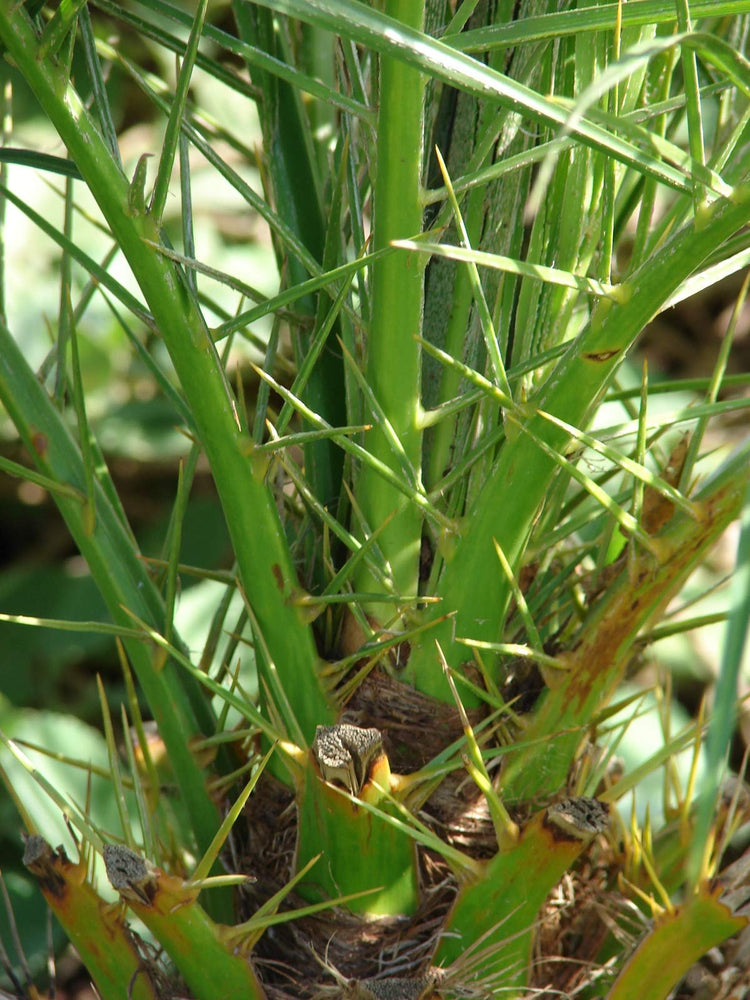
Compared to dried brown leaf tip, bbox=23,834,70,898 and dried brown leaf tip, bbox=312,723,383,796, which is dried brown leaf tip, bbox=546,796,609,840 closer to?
dried brown leaf tip, bbox=312,723,383,796

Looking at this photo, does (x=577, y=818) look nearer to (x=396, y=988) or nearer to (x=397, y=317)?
(x=396, y=988)

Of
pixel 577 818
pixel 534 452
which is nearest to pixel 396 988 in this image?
pixel 577 818

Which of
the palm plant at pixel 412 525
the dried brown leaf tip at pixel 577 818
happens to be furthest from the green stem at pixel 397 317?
the dried brown leaf tip at pixel 577 818

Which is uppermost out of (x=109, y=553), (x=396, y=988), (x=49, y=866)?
(x=109, y=553)

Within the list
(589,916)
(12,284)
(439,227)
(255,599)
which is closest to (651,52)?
(439,227)

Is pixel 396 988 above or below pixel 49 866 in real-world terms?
below

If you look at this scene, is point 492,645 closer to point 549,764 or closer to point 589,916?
point 549,764
